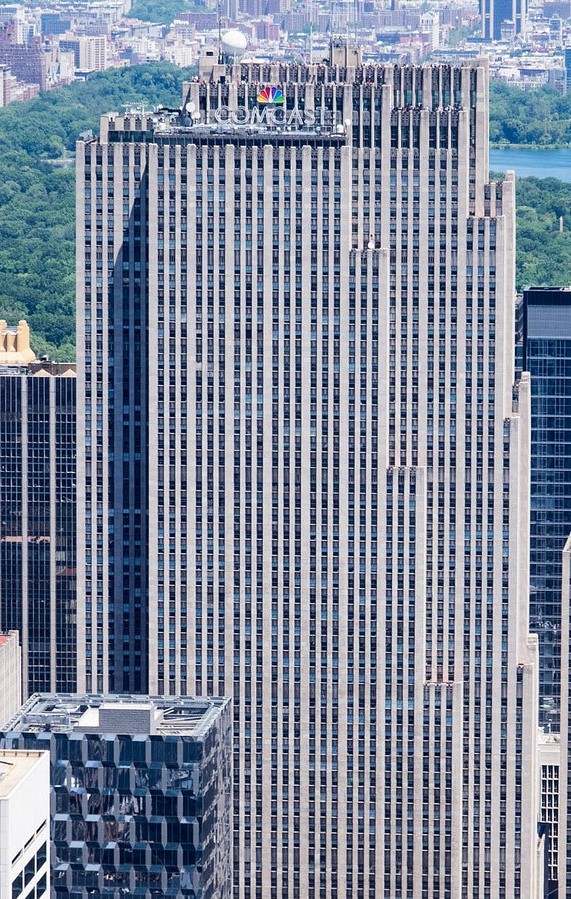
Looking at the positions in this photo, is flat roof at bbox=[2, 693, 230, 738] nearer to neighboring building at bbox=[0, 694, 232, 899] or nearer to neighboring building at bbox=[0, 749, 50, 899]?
neighboring building at bbox=[0, 694, 232, 899]

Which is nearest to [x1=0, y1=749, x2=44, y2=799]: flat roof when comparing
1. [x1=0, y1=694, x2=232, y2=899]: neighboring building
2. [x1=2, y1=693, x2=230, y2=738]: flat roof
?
[x1=0, y1=694, x2=232, y2=899]: neighboring building

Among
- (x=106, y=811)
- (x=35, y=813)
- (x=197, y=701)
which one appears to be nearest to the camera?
(x=35, y=813)

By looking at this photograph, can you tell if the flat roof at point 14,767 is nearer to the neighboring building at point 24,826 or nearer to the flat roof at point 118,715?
the neighboring building at point 24,826

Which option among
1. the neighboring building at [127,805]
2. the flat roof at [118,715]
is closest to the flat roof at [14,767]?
the neighboring building at [127,805]

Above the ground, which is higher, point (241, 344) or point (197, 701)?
point (241, 344)

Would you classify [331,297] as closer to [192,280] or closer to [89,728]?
[192,280]

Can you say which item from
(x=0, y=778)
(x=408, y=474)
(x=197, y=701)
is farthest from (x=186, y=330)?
(x=0, y=778)

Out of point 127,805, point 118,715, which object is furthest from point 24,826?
point 118,715

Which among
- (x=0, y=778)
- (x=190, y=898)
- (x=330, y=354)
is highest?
(x=330, y=354)

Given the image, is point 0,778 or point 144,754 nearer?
point 0,778
